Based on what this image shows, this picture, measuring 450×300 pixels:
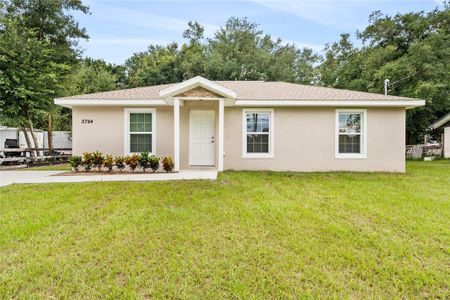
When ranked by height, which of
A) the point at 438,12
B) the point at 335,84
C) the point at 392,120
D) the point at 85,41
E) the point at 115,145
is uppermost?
the point at 438,12

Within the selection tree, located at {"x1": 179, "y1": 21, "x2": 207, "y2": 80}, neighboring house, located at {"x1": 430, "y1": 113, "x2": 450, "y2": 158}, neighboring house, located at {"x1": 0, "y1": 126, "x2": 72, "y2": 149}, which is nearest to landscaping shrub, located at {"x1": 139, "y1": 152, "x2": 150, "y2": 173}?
neighboring house, located at {"x1": 0, "y1": 126, "x2": 72, "y2": 149}

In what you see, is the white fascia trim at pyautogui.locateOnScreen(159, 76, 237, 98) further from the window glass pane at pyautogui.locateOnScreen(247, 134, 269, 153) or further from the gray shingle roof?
the window glass pane at pyautogui.locateOnScreen(247, 134, 269, 153)

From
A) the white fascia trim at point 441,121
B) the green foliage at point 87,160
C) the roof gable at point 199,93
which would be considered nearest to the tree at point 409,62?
the white fascia trim at point 441,121

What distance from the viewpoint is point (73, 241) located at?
3.57 meters

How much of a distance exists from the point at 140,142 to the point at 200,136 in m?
2.22

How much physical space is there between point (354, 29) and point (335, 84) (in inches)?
190

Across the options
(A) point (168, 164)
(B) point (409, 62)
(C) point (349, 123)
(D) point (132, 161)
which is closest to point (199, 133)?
(A) point (168, 164)

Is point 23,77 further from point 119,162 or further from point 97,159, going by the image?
point 119,162

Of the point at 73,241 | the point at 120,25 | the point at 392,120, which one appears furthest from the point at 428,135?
the point at 73,241

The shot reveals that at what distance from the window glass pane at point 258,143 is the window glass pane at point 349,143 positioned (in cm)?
279

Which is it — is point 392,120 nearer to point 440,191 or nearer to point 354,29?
point 440,191

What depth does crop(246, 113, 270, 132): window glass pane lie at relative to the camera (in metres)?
9.92

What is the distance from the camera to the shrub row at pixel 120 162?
872cm

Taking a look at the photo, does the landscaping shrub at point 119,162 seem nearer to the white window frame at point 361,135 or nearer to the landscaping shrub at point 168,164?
the landscaping shrub at point 168,164
